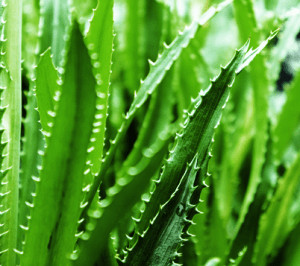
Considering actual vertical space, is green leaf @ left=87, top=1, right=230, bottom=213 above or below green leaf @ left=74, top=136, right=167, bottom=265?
above

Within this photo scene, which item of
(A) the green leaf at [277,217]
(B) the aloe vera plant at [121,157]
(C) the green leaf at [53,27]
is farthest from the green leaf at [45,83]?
(A) the green leaf at [277,217]

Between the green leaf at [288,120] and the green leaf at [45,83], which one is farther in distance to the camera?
the green leaf at [288,120]

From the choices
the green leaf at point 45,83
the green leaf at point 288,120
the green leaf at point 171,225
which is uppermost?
the green leaf at point 288,120

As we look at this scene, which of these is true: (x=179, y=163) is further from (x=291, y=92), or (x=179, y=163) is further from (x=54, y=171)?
(x=291, y=92)

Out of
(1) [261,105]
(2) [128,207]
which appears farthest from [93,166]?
(1) [261,105]

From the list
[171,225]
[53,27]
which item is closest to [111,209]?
[171,225]

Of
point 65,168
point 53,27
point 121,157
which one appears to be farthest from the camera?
point 121,157

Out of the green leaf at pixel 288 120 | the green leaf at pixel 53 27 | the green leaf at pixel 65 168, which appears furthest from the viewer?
the green leaf at pixel 288 120

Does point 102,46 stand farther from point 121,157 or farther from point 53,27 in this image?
point 121,157

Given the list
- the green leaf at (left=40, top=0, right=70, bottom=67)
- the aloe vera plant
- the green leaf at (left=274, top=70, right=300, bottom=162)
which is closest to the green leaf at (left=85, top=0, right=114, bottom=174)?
the aloe vera plant

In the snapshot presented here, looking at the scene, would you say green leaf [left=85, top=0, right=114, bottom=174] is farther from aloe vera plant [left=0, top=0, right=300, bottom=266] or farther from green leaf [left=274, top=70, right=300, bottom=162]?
green leaf [left=274, top=70, right=300, bottom=162]

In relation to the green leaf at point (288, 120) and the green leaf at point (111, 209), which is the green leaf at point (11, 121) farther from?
the green leaf at point (288, 120)
